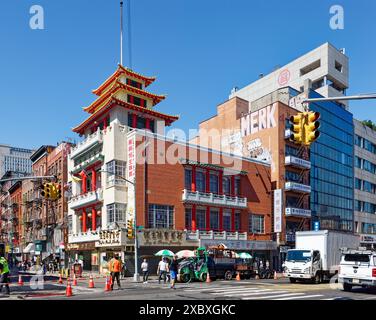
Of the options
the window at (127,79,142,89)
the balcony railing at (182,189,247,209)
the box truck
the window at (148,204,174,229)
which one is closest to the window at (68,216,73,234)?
the window at (148,204,174,229)

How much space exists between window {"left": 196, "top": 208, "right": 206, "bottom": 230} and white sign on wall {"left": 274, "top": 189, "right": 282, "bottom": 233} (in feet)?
36.9

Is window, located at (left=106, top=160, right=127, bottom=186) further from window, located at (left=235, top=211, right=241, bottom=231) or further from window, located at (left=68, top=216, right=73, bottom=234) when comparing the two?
window, located at (left=235, top=211, right=241, bottom=231)

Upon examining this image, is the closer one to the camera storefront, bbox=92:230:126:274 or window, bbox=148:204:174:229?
storefront, bbox=92:230:126:274

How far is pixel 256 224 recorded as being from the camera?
53.0m

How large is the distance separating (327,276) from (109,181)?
2304cm

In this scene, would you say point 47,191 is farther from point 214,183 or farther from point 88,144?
point 214,183

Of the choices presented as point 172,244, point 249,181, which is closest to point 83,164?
point 172,244

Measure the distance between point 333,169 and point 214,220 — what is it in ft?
86.8

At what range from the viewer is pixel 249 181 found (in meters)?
52.7

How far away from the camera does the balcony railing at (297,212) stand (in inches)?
2186

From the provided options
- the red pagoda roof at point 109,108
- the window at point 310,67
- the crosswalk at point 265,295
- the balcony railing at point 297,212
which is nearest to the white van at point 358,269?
the crosswalk at point 265,295

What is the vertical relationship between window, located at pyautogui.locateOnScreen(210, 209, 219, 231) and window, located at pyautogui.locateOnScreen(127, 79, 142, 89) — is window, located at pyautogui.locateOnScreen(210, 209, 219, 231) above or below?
below

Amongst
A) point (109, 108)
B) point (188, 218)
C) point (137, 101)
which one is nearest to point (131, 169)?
point (188, 218)

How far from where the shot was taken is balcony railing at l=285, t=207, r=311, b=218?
2186 inches
